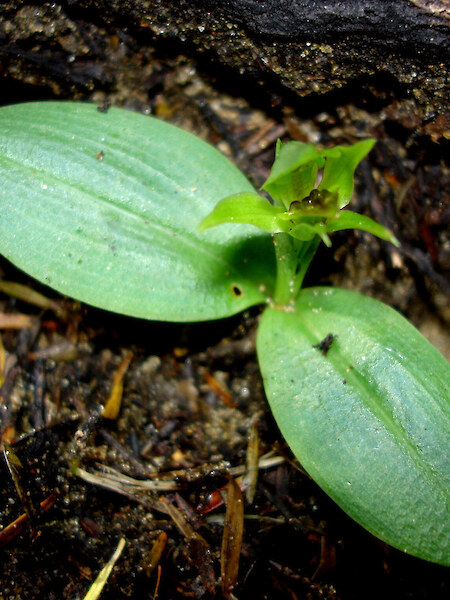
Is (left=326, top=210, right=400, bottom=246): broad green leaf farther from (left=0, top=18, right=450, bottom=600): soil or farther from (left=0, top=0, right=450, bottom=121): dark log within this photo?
(left=0, top=0, right=450, bottom=121): dark log

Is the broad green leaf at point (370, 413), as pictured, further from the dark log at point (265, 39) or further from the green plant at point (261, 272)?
the dark log at point (265, 39)

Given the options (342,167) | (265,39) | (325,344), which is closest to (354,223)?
(342,167)

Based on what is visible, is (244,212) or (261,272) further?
(261,272)

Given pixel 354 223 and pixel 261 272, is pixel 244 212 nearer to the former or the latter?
pixel 354 223

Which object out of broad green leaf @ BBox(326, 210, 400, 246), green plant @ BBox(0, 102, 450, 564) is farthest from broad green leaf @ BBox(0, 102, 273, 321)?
broad green leaf @ BBox(326, 210, 400, 246)

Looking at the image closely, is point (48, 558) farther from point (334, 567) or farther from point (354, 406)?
point (354, 406)

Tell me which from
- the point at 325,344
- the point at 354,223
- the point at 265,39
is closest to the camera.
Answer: the point at 354,223

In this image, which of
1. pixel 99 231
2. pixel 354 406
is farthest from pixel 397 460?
pixel 99 231
